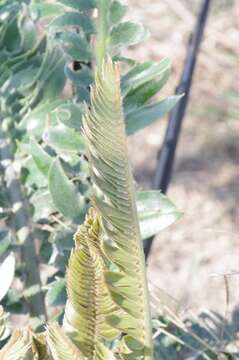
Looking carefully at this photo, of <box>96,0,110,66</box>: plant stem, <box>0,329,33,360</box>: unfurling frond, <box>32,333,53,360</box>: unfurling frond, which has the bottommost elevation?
<box>32,333,53,360</box>: unfurling frond

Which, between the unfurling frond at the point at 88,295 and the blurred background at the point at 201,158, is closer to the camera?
the unfurling frond at the point at 88,295

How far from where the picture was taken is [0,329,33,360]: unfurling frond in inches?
20.7

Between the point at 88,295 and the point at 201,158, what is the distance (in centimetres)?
239

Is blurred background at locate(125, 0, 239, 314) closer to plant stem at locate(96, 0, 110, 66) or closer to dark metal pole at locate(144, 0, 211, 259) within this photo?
dark metal pole at locate(144, 0, 211, 259)

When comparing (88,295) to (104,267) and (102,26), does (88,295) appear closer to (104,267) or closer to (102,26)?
(104,267)

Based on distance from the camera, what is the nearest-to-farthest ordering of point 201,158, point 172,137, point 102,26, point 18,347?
point 18,347 → point 102,26 → point 172,137 → point 201,158

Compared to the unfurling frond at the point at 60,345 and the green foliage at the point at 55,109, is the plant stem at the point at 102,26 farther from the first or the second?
the unfurling frond at the point at 60,345

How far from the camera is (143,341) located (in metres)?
0.57

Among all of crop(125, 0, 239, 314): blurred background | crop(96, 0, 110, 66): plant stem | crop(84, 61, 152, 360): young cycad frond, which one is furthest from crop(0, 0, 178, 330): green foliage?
crop(125, 0, 239, 314): blurred background

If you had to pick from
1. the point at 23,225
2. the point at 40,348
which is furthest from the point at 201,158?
the point at 40,348

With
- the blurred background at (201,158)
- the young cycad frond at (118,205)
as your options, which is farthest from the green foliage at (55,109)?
the blurred background at (201,158)

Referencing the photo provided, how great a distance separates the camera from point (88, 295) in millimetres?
546

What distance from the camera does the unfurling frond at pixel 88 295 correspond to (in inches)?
20.5

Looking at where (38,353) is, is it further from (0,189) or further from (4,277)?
(0,189)
